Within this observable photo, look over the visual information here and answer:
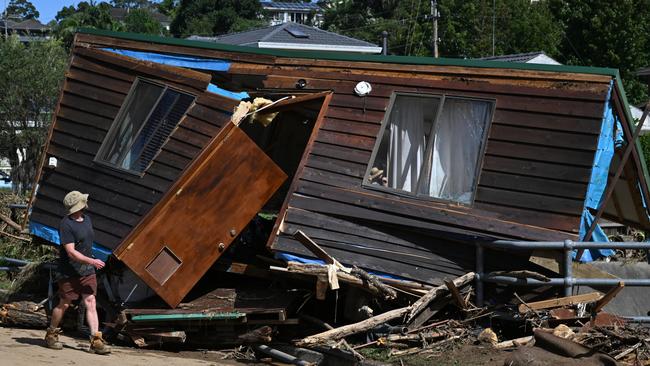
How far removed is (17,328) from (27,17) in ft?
482

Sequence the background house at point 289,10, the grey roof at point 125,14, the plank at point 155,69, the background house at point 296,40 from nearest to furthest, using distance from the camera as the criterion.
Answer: the plank at point 155,69, the background house at point 296,40, the background house at point 289,10, the grey roof at point 125,14

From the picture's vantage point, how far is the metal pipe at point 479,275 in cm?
1040

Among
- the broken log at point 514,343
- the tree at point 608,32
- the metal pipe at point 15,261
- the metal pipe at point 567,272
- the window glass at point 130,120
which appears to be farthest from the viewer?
the tree at point 608,32

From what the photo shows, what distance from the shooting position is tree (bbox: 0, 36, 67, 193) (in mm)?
33469

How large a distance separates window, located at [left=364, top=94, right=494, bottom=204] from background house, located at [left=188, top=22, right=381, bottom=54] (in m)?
23.6

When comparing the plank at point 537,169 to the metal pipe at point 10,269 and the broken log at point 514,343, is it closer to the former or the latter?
the broken log at point 514,343

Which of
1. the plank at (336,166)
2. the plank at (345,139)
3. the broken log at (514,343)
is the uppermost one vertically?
the plank at (345,139)

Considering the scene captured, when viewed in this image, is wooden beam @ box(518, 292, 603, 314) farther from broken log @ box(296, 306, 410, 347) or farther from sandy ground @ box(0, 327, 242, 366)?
sandy ground @ box(0, 327, 242, 366)

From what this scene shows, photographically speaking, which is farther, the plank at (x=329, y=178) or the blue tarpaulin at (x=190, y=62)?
the blue tarpaulin at (x=190, y=62)

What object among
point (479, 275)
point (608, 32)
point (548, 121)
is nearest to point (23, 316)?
point (479, 275)

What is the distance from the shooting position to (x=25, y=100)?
3388cm

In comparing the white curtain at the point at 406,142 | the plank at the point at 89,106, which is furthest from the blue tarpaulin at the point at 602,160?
the plank at the point at 89,106

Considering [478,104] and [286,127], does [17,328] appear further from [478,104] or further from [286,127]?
[478,104]

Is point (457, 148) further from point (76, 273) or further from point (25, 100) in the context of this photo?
point (25, 100)
